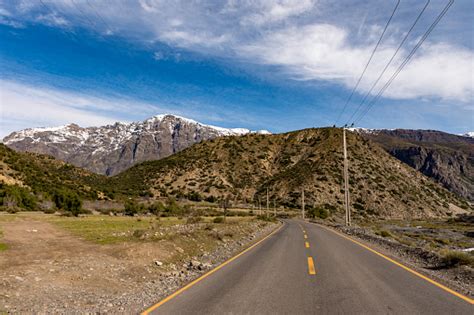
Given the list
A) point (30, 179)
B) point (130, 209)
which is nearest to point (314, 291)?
point (130, 209)

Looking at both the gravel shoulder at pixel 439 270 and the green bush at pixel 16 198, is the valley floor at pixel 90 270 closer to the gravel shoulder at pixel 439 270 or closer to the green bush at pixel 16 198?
the gravel shoulder at pixel 439 270

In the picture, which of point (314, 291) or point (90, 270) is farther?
point (90, 270)

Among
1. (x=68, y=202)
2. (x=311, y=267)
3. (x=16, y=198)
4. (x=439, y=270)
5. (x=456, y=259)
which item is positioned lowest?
(x=439, y=270)

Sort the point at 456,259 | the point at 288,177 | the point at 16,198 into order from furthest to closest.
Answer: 1. the point at 288,177
2. the point at 16,198
3. the point at 456,259

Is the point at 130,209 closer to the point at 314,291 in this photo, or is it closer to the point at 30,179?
the point at 30,179

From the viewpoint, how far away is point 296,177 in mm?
102688

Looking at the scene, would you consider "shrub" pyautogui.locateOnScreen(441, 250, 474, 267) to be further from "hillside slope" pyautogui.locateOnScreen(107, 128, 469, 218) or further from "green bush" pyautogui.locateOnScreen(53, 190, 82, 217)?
"hillside slope" pyautogui.locateOnScreen(107, 128, 469, 218)

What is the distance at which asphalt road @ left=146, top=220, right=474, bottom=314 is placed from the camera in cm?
758

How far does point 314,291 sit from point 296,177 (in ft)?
312

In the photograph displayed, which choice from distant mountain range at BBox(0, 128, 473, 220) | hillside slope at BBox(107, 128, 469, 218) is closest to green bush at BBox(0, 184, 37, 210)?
distant mountain range at BBox(0, 128, 473, 220)

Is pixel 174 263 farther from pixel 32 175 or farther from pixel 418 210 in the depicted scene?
pixel 418 210

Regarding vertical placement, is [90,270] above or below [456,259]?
below

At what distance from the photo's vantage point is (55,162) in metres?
105

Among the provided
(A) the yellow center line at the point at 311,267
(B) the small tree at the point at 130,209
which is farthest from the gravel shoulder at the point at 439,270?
(B) the small tree at the point at 130,209
